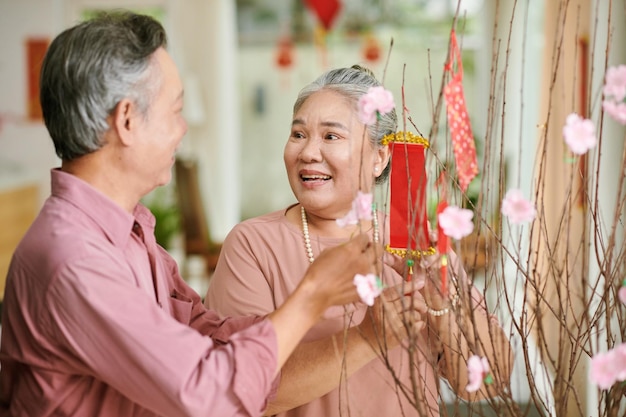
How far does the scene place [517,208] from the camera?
4.27 ft

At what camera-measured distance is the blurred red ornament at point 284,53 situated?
914 cm

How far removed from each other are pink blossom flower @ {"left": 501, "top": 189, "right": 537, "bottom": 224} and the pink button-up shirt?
1.34 feet

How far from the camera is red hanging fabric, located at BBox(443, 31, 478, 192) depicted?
142 centimetres

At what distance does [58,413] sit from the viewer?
138 cm

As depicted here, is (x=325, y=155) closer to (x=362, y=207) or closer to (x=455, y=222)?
(x=362, y=207)

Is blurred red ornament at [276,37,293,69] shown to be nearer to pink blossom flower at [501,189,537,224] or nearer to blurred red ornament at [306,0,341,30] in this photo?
blurred red ornament at [306,0,341,30]

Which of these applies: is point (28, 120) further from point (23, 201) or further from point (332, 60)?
point (332, 60)

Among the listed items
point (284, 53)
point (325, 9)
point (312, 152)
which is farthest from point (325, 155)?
point (284, 53)

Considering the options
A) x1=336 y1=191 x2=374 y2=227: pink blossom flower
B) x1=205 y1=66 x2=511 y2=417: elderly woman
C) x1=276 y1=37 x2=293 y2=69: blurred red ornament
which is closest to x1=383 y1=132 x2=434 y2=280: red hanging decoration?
x1=205 y1=66 x2=511 y2=417: elderly woman

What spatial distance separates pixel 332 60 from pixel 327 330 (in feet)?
25.1

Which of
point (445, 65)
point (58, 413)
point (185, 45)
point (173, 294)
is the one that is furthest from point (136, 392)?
point (185, 45)

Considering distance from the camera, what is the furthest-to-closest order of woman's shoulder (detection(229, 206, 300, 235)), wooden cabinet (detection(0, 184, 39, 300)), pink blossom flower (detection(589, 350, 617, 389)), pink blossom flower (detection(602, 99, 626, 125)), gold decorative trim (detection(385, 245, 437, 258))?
wooden cabinet (detection(0, 184, 39, 300))
woman's shoulder (detection(229, 206, 300, 235))
gold decorative trim (detection(385, 245, 437, 258))
pink blossom flower (detection(602, 99, 626, 125))
pink blossom flower (detection(589, 350, 617, 389))

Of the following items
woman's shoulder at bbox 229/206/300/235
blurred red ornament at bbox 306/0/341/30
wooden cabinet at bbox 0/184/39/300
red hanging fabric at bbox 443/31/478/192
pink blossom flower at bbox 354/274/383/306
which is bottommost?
wooden cabinet at bbox 0/184/39/300

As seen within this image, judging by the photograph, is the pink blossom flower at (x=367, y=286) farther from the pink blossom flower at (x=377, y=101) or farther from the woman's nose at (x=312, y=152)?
the woman's nose at (x=312, y=152)
